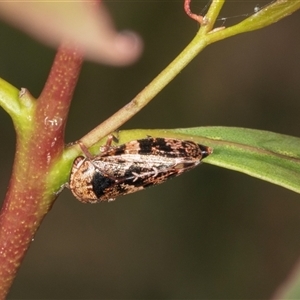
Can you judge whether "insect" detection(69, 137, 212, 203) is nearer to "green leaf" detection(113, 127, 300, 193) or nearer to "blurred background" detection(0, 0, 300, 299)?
"green leaf" detection(113, 127, 300, 193)

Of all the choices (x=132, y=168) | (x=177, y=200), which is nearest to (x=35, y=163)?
(x=132, y=168)

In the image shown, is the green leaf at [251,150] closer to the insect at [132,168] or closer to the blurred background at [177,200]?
the insect at [132,168]

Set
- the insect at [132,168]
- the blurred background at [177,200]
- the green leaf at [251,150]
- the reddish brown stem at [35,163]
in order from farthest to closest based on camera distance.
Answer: the blurred background at [177,200]
the insect at [132,168]
the green leaf at [251,150]
the reddish brown stem at [35,163]

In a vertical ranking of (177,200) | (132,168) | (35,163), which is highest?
(177,200)

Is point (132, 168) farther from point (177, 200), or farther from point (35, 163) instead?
point (177, 200)

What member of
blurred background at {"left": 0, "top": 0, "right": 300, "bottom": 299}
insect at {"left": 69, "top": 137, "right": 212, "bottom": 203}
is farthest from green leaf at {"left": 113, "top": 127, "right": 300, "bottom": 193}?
blurred background at {"left": 0, "top": 0, "right": 300, "bottom": 299}

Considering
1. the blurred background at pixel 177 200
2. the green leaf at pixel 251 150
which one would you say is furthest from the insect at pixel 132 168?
the blurred background at pixel 177 200
